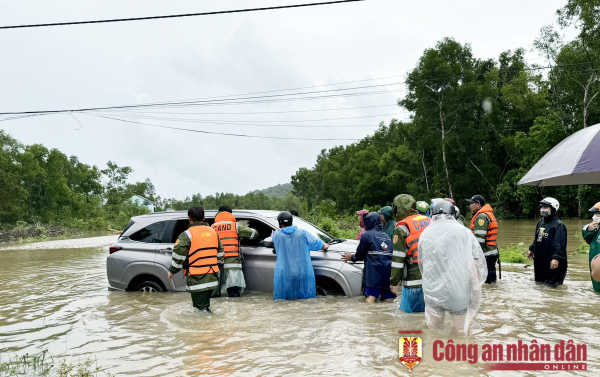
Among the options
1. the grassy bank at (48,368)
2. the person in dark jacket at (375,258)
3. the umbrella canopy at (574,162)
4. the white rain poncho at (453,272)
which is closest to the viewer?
the grassy bank at (48,368)

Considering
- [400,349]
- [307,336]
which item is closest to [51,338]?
[307,336]

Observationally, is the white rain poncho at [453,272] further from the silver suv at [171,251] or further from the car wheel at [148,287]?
the car wheel at [148,287]

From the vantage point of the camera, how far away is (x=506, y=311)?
7500 millimetres

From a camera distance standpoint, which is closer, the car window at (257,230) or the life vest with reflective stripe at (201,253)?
the life vest with reflective stripe at (201,253)

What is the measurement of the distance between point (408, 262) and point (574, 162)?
2.83 metres

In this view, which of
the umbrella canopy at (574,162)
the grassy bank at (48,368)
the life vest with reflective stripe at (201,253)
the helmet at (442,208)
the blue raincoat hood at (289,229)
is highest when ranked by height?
the umbrella canopy at (574,162)

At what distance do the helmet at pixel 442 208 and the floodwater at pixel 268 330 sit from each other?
1.43 meters

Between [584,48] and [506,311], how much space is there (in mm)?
32627

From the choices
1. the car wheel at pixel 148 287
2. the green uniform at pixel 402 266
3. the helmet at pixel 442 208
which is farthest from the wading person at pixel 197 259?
the helmet at pixel 442 208

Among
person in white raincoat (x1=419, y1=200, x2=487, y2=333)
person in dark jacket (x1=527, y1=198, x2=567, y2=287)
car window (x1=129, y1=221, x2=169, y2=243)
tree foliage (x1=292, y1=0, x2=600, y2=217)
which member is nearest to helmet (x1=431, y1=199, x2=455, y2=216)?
person in white raincoat (x1=419, y1=200, x2=487, y2=333)

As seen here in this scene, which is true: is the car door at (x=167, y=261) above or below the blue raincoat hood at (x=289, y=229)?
below

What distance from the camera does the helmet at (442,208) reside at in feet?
17.5

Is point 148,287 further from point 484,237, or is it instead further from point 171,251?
point 484,237

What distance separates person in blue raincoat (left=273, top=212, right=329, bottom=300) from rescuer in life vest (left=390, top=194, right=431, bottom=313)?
1.74 meters
